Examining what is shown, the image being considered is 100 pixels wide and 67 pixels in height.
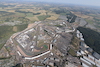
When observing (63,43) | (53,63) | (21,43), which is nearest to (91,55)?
(63,43)

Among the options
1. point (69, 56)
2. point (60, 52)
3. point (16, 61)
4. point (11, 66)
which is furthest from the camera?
point (60, 52)

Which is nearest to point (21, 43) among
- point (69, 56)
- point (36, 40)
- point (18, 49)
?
point (18, 49)

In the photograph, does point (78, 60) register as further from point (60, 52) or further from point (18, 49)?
point (18, 49)

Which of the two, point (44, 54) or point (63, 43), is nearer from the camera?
point (44, 54)

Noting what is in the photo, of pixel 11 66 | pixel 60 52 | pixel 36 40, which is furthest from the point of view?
pixel 36 40

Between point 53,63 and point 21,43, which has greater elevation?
point 21,43

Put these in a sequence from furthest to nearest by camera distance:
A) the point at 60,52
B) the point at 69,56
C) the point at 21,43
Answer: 1. the point at 21,43
2. the point at 60,52
3. the point at 69,56

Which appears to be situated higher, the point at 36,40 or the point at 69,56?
the point at 36,40

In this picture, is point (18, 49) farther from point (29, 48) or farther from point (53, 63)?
point (53, 63)

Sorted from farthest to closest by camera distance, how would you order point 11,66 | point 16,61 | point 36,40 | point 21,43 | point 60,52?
1. point 36,40
2. point 21,43
3. point 60,52
4. point 16,61
5. point 11,66
